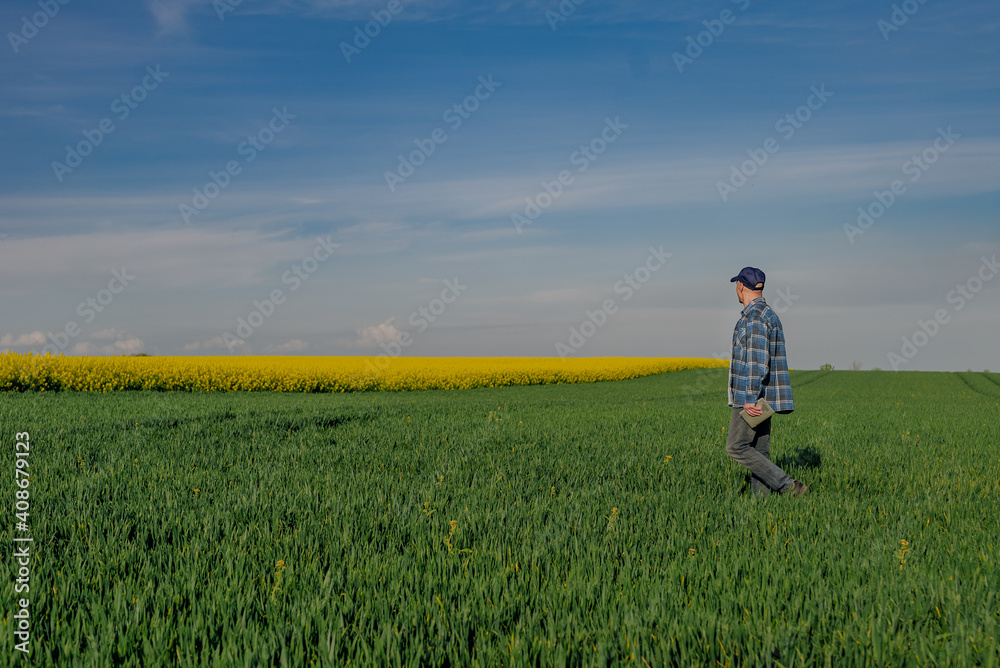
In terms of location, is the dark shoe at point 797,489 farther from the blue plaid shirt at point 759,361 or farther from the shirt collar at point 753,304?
the shirt collar at point 753,304

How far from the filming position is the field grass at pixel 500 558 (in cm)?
329

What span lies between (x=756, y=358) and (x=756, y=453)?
1018 mm

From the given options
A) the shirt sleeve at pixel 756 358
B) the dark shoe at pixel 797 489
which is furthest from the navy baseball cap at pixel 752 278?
the dark shoe at pixel 797 489

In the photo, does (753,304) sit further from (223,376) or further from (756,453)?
(223,376)

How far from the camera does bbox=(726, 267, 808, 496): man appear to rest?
6.50 m

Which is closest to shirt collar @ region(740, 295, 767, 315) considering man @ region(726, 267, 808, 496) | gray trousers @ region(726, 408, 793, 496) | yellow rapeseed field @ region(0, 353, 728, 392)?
man @ region(726, 267, 808, 496)

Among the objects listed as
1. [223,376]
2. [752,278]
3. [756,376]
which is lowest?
[756,376]

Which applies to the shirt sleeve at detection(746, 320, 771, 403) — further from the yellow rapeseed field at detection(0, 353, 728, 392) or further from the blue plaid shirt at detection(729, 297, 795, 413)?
the yellow rapeseed field at detection(0, 353, 728, 392)

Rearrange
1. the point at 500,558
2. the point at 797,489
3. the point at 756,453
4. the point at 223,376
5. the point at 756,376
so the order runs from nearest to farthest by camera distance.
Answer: the point at 500,558
the point at 756,376
the point at 756,453
the point at 797,489
the point at 223,376

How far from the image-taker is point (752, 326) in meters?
6.53

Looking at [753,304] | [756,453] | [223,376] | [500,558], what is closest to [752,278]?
[753,304]

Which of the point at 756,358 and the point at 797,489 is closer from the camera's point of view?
the point at 756,358

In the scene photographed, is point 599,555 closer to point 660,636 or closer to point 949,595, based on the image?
point 660,636

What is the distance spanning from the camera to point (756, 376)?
6480mm
